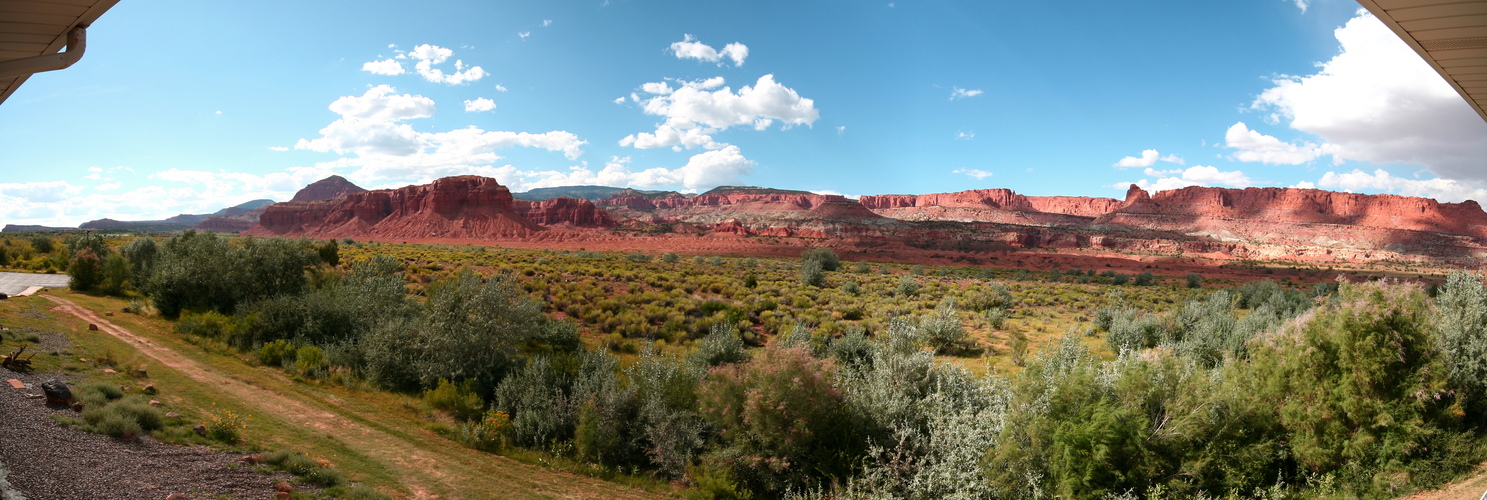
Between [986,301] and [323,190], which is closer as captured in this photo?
[986,301]

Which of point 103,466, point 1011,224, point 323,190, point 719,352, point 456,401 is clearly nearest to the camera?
point 103,466

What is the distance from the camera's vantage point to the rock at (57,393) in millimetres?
7523

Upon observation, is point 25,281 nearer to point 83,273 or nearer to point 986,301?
point 83,273

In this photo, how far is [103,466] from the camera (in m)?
6.03

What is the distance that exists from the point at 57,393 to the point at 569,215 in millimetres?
94009

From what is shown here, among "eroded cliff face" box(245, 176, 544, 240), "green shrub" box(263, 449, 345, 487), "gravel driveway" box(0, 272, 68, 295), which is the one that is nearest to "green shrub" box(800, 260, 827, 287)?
"green shrub" box(263, 449, 345, 487)

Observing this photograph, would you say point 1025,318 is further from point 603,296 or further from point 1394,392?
point 603,296

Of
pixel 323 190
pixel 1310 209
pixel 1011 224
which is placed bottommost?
pixel 1011 224

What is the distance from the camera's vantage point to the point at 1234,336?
1091 centimetres

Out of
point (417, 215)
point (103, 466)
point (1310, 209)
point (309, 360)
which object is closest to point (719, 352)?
point (103, 466)

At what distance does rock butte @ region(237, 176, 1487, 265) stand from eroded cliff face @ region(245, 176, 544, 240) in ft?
0.73

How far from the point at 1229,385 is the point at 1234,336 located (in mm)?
4924

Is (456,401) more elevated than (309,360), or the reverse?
(309,360)

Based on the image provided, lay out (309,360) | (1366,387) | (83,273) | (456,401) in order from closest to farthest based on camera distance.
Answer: (1366,387) → (456,401) → (309,360) → (83,273)
